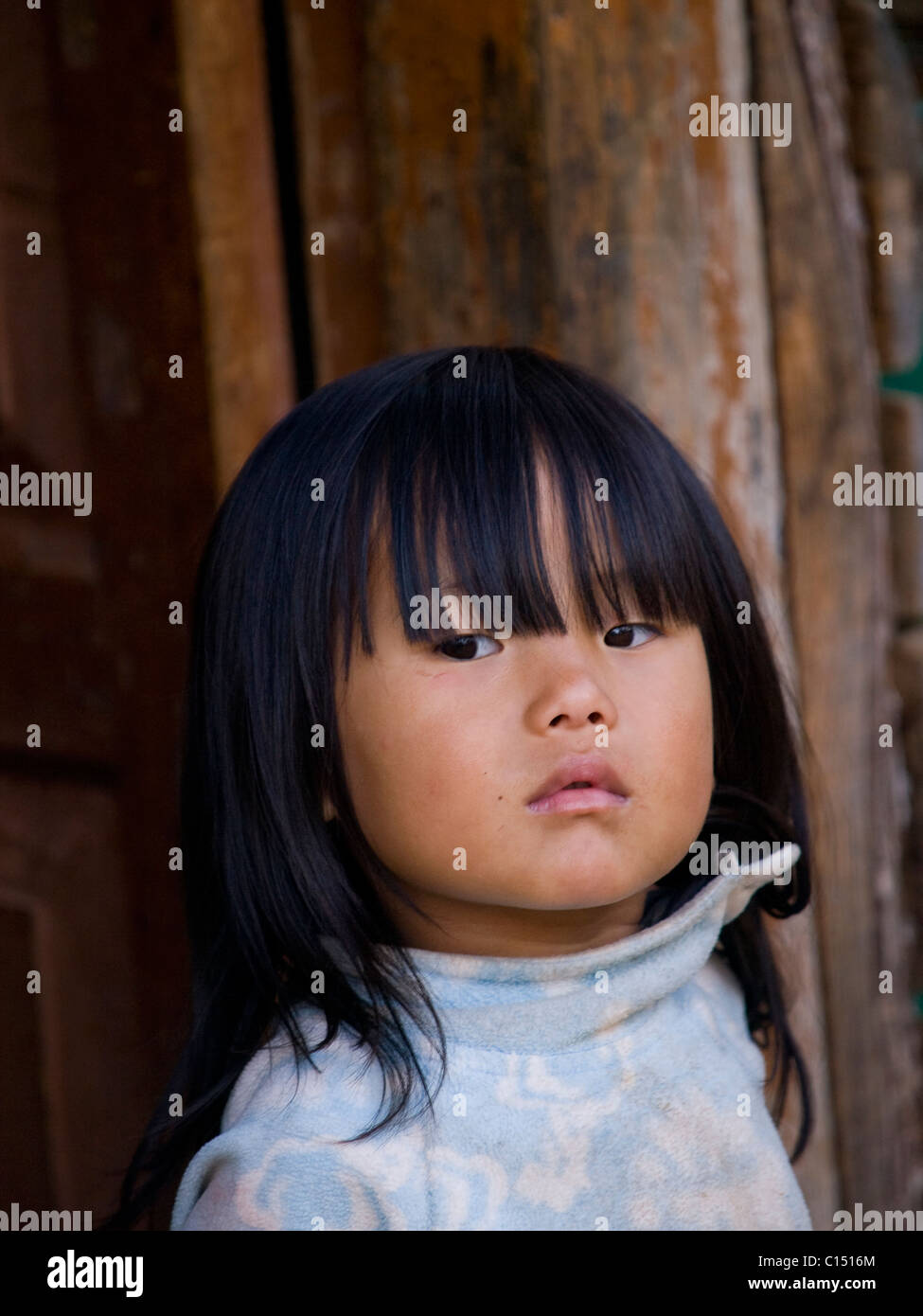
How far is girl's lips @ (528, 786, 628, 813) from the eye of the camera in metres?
0.85

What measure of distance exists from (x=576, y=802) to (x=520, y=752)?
0.05 meters

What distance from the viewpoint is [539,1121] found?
90 cm

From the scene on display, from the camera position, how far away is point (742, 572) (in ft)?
3.44

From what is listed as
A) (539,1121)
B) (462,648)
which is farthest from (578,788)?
(539,1121)

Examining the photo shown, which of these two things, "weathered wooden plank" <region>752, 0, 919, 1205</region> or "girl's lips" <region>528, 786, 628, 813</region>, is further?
"weathered wooden plank" <region>752, 0, 919, 1205</region>

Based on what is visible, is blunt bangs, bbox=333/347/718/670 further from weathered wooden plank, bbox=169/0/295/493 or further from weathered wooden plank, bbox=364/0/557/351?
weathered wooden plank, bbox=169/0/295/493

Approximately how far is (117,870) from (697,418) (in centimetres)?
92

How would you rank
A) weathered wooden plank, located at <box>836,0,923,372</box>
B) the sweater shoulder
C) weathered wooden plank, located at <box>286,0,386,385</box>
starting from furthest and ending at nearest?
weathered wooden plank, located at <box>836,0,923,372</box>, weathered wooden plank, located at <box>286,0,386,385</box>, the sweater shoulder

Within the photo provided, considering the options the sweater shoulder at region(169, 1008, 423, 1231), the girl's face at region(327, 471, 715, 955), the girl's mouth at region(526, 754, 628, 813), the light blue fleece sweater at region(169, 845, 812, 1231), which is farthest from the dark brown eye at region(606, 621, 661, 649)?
the sweater shoulder at region(169, 1008, 423, 1231)

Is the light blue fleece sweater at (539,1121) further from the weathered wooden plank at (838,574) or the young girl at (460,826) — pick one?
the weathered wooden plank at (838,574)

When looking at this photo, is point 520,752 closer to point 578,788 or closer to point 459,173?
point 578,788

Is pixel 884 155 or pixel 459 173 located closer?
pixel 459 173

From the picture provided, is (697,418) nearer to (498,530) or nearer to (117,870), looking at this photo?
(498,530)
